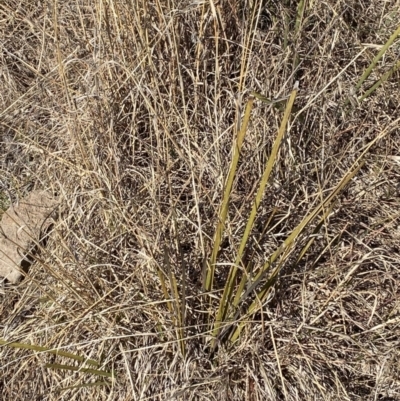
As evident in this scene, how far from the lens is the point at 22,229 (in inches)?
60.3

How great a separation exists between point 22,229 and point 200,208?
48 cm

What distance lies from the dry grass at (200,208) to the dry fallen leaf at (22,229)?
5 cm

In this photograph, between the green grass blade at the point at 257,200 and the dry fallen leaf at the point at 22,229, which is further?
the dry fallen leaf at the point at 22,229

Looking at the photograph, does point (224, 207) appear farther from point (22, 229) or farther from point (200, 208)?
point (22, 229)

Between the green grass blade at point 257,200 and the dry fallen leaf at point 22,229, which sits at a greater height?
the green grass blade at point 257,200

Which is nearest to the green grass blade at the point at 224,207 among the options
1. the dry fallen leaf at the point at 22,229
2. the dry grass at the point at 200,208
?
the dry grass at the point at 200,208

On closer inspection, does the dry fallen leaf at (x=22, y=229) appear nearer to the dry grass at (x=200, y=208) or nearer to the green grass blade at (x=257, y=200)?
the dry grass at (x=200, y=208)

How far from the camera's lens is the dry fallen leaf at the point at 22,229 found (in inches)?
60.7

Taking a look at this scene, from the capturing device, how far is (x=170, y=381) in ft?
4.25

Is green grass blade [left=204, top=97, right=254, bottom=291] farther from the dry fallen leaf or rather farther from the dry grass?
the dry fallen leaf

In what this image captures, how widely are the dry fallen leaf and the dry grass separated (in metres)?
0.05

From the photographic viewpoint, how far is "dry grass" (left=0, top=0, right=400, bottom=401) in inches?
51.4

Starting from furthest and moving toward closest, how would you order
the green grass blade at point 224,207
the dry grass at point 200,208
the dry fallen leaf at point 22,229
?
the dry fallen leaf at point 22,229, the dry grass at point 200,208, the green grass blade at point 224,207

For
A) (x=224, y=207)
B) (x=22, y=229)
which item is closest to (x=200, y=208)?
(x=224, y=207)
